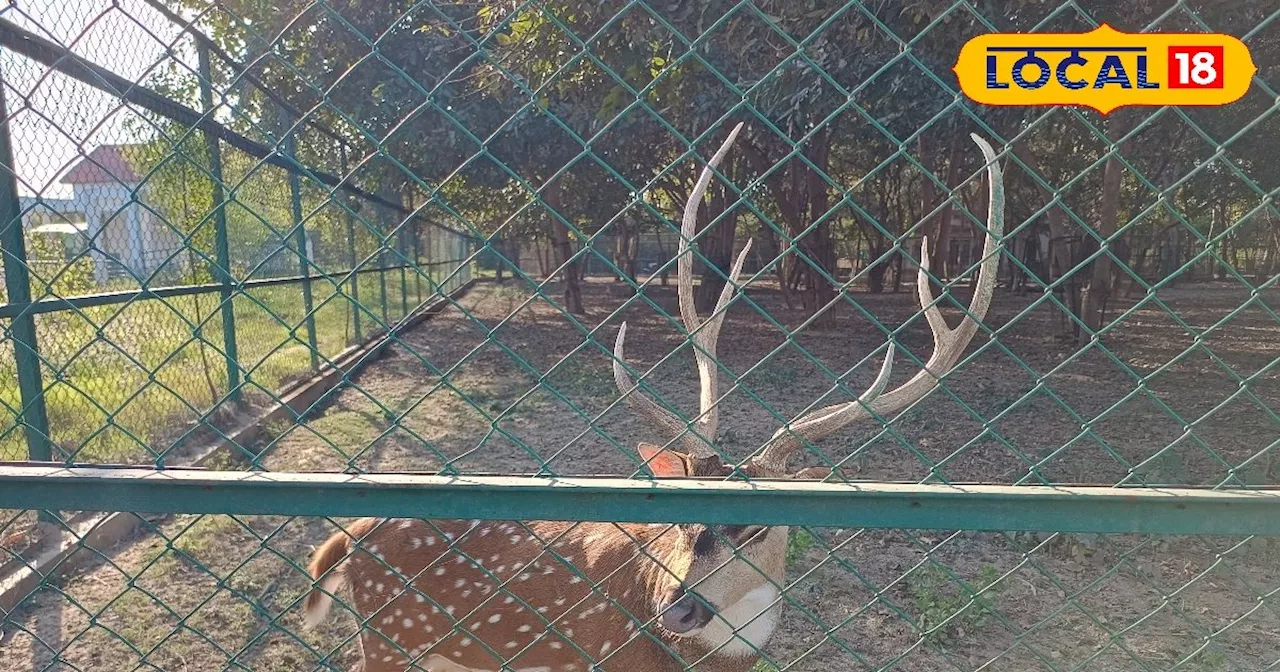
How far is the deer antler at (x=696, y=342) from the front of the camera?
69.1 inches

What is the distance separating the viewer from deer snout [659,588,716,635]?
2.00 meters

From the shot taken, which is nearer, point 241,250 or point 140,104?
point 140,104

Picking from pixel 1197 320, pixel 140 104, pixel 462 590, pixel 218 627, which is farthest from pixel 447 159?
A: pixel 1197 320

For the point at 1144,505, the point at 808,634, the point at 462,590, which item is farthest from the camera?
the point at 808,634

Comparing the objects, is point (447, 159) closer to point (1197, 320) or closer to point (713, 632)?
point (713, 632)

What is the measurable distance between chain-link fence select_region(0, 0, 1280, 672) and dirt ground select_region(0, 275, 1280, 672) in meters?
0.03

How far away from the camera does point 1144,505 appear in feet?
4.66

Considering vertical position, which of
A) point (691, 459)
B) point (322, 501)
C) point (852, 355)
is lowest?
point (852, 355)

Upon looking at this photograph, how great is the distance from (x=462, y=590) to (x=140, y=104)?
2.93 meters

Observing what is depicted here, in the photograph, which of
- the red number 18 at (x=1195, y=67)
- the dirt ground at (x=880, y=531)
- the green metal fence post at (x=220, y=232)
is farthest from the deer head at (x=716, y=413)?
the green metal fence post at (x=220, y=232)

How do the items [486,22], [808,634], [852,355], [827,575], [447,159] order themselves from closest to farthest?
[808,634] < [827,575] < [486,22] < [852,355] < [447,159]

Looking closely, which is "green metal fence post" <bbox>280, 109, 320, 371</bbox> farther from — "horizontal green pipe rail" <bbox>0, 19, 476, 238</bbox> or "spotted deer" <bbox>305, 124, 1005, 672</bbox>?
"spotted deer" <bbox>305, 124, 1005, 672</bbox>

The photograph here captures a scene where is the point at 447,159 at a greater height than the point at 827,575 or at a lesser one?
greater

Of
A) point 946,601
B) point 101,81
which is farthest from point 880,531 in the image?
point 101,81
